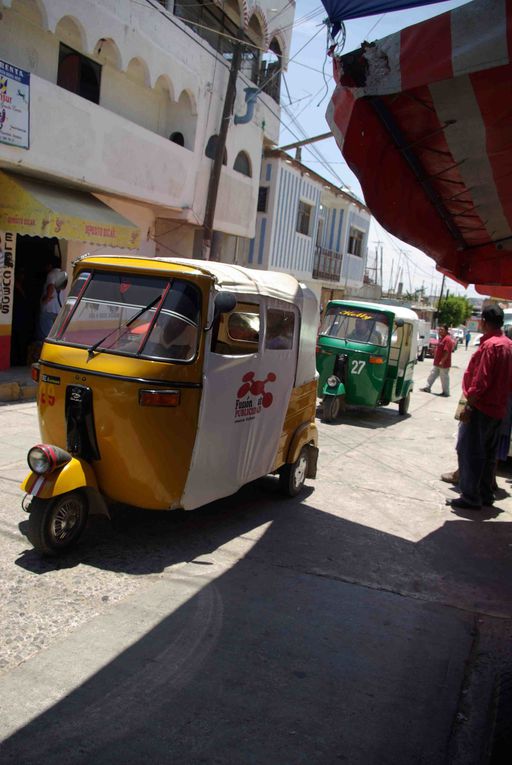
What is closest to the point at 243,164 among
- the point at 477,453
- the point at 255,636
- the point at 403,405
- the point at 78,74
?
the point at 78,74

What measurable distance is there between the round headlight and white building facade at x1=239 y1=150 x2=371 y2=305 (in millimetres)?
17873

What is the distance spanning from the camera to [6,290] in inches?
452

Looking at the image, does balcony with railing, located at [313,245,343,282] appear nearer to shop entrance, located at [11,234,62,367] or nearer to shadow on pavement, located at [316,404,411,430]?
shadow on pavement, located at [316,404,411,430]

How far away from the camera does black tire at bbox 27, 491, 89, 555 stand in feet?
14.1

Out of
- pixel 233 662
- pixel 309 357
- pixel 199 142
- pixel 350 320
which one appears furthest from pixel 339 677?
pixel 199 142

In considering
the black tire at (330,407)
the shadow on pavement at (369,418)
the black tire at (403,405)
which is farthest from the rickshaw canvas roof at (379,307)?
the shadow on pavement at (369,418)

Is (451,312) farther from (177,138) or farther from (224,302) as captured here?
(224,302)

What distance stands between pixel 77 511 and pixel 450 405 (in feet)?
42.3

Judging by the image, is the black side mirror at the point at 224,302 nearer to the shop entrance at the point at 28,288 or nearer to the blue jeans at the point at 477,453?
the blue jeans at the point at 477,453

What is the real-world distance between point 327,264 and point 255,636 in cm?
2486

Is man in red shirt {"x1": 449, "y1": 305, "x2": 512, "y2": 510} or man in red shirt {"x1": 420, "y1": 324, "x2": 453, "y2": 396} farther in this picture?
man in red shirt {"x1": 420, "y1": 324, "x2": 453, "y2": 396}

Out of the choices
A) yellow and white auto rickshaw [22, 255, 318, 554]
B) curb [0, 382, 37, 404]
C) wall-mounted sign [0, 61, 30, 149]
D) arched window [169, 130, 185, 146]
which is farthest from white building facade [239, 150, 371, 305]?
yellow and white auto rickshaw [22, 255, 318, 554]

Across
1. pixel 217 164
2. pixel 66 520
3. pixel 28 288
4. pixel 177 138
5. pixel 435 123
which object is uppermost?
pixel 177 138

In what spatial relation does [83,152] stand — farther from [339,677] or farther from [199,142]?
[339,677]
